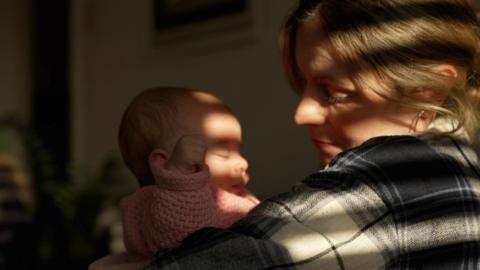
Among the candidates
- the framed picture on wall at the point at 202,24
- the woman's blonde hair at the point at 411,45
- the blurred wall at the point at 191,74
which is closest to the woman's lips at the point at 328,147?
the woman's blonde hair at the point at 411,45

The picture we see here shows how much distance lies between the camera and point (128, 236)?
4.06ft

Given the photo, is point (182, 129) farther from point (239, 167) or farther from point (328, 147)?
point (328, 147)

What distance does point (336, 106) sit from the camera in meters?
1.17

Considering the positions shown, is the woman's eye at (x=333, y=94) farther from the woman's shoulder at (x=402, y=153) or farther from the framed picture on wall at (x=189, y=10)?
the framed picture on wall at (x=189, y=10)

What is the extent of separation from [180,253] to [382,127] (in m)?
0.46

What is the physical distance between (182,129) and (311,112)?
281 millimetres

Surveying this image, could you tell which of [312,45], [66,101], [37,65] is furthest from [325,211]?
[37,65]

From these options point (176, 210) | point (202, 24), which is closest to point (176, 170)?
point (176, 210)

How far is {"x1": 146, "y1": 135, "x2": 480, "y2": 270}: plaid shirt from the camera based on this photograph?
2.89ft

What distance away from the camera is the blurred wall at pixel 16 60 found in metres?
3.96

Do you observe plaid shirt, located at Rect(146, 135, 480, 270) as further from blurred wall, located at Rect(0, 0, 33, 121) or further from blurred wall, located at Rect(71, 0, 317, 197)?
blurred wall, located at Rect(0, 0, 33, 121)

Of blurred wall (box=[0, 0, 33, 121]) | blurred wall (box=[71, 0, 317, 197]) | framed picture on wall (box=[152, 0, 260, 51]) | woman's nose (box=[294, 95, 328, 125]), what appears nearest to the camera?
woman's nose (box=[294, 95, 328, 125])

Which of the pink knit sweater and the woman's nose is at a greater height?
the woman's nose

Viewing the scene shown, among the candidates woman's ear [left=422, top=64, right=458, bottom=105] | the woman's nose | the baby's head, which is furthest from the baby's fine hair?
woman's ear [left=422, top=64, right=458, bottom=105]
